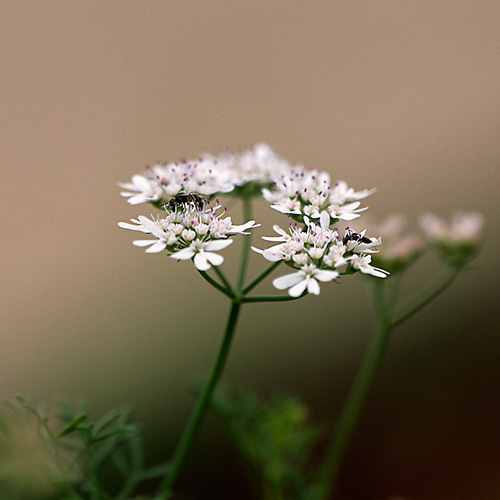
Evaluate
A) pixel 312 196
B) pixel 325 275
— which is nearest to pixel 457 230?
pixel 312 196

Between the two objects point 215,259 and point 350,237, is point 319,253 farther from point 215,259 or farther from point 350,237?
point 215,259

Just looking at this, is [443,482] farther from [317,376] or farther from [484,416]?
[317,376]

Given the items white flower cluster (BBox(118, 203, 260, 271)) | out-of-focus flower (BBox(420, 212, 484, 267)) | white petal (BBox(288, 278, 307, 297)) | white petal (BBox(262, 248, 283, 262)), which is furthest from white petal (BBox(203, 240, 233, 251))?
out-of-focus flower (BBox(420, 212, 484, 267))

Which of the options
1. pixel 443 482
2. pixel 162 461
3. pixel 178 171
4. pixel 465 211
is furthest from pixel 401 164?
pixel 178 171

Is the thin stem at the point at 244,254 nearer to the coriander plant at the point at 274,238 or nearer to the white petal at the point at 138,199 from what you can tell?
the coriander plant at the point at 274,238

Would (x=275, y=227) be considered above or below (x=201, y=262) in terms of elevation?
above

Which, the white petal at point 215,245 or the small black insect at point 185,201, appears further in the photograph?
the small black insect at point 185,201

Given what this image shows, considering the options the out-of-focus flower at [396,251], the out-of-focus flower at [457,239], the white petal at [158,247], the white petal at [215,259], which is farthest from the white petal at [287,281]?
the out-of-focus flower at [457,239]
